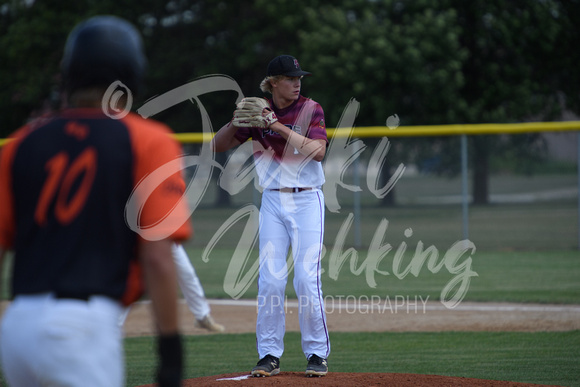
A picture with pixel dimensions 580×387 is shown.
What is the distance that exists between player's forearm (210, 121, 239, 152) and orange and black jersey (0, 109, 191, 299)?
3256mm

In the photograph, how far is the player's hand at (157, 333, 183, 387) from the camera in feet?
6.73

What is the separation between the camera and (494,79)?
2475 cm

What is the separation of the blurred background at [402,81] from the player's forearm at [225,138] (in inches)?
410

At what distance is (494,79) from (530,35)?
1939 mm

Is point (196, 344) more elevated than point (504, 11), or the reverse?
point (504, 11)

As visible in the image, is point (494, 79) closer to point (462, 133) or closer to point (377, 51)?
point (377, 51)

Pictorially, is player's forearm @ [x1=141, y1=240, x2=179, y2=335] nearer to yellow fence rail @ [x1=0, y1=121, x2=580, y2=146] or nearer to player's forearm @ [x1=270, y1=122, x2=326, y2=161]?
player's forearm @ [x1=270, y1=122, x2=326, y2=161]

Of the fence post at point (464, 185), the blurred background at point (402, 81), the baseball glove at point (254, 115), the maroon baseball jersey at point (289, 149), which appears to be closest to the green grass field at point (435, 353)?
the maroon baseball jersey at point (289, 149)

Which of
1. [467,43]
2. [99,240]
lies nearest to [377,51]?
[467,43]

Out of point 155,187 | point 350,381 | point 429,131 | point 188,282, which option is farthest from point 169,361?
point 429,131

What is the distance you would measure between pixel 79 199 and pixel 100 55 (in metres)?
0.44

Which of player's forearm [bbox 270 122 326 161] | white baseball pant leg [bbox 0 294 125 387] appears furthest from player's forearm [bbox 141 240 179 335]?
player's forearm [bbox 270 122 326 161]

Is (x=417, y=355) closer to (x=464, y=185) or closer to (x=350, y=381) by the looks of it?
(x=350, y=381)

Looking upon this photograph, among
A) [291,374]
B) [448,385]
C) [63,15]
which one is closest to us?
[448,385]
